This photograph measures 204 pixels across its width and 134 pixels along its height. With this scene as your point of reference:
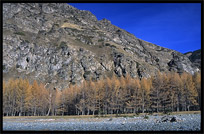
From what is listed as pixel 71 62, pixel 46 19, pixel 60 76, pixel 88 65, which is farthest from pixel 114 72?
pixel 46 19

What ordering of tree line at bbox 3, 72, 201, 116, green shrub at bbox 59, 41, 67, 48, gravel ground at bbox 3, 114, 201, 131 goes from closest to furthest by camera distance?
gravel ground at bbox 3, 114, 201, 131
tree line at bbox 3, 72, 201, 116
green shrub at bbox 59, 41, 67, 48

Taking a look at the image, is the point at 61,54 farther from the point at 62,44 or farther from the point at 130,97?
the point at 130,97

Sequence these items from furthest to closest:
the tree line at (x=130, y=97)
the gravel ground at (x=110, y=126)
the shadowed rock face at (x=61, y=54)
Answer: the shadowed rock face at (x=61, y=54) < the tree line at (x=130, y=97) < the gravel ground at (x=110, y=126)

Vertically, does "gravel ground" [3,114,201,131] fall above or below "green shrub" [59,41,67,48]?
below

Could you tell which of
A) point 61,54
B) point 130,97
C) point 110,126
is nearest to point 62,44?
point 61,54

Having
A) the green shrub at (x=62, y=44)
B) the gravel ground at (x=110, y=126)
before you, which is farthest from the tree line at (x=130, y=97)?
the green shrub at (x=62, y=44)

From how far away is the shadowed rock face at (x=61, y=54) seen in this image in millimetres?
99250

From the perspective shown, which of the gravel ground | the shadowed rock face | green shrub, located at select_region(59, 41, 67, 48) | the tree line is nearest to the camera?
the gravel ground

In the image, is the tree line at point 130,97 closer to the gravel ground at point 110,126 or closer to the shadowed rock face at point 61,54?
the gravel ground at point 110,126

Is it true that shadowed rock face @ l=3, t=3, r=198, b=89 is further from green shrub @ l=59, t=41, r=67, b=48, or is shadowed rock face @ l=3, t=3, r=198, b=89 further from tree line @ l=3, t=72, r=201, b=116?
tree line @ l=3, t=72, r=201, b=116

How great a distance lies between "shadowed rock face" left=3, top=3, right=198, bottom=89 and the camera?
9925 centimetres

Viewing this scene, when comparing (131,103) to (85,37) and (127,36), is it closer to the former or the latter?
(85,37)

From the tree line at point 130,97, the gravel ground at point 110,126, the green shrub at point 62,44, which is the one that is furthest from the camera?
the green shrub at point 62,44

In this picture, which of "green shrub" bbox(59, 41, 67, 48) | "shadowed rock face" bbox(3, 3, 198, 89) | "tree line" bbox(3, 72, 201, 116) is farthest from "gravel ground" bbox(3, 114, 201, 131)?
"green shrub" bbox(59, 41, 67, 48)
